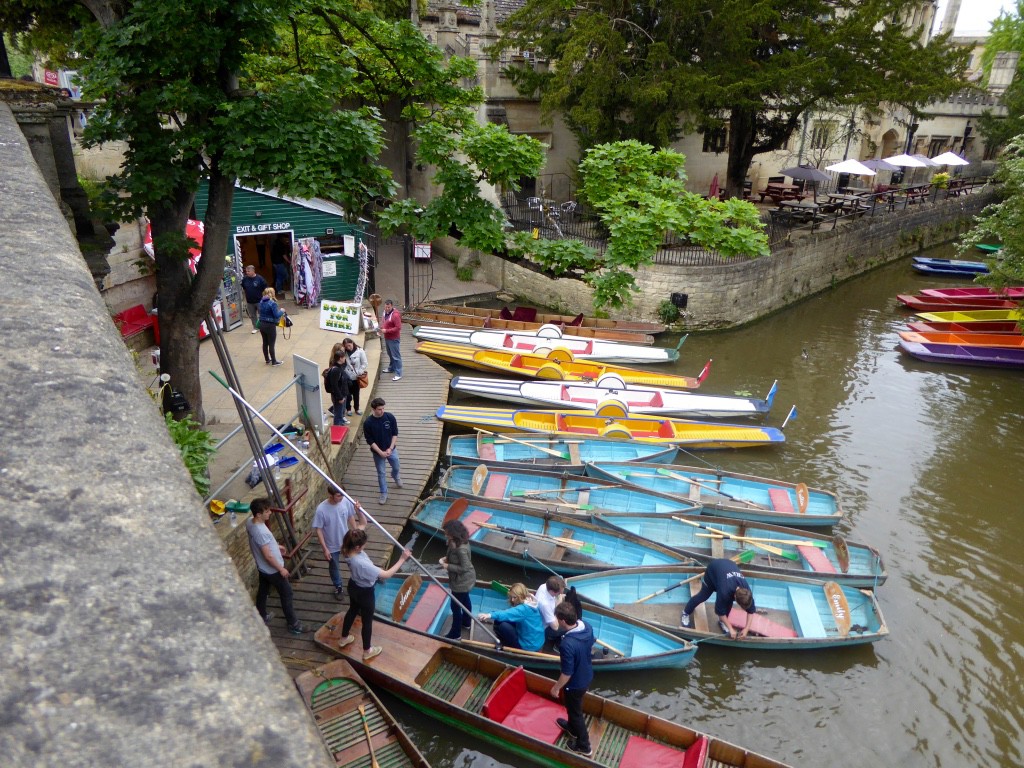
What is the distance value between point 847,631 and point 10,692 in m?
9.39

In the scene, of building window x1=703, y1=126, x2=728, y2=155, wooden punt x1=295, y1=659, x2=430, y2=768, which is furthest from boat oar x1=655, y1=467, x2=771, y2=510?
building window x1=703, y1=126, x2=728, y2=155

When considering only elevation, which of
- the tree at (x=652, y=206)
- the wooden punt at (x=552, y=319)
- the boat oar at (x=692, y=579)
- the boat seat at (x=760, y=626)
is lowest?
the boat seat at (x=760, y=626)

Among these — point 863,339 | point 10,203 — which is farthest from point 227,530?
point 863,339

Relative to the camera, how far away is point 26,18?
29.7ft

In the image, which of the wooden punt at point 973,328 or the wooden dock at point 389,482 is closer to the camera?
the wooden dock at point 389,482

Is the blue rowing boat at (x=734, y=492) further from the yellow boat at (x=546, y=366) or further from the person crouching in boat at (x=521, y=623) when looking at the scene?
the person crouching in boat at (x=521, y=623)

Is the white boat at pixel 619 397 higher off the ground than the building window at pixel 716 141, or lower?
lower

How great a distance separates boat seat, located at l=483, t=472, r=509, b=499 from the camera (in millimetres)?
11409

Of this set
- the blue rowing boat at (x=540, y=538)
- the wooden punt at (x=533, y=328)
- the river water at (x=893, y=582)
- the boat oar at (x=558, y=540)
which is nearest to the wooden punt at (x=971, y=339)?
the river water at (x=893, y=582)

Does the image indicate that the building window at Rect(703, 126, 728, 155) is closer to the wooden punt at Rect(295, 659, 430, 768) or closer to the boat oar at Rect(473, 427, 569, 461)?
the boat oar at Rect(473, 427, 569, 461)

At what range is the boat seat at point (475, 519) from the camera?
10391mm

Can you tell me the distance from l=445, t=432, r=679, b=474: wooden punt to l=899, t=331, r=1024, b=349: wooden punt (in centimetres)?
1120

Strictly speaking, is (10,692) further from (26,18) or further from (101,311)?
(26,18)

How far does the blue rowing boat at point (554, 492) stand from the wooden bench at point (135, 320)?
637cm
